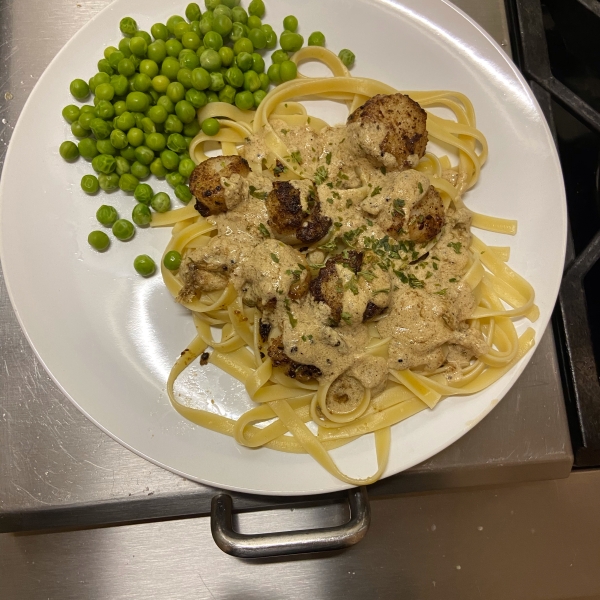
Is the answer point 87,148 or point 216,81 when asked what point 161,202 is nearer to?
point 87,148

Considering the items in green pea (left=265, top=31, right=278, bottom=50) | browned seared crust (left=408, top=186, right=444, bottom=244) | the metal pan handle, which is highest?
green pea (left=265, top=31, right=278, bottom=50)

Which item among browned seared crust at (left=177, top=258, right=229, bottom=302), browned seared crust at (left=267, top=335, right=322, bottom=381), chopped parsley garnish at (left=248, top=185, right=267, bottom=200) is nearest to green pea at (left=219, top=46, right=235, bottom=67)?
chopped parsley garnish at (left=248, top=185, right=267, bottom=200)

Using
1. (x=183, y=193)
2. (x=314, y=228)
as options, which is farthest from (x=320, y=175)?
(x=183, y=193)

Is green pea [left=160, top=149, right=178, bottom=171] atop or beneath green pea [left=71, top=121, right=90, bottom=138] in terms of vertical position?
beneath

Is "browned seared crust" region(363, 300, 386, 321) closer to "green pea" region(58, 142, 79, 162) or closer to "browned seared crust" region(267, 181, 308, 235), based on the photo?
"browned seared crust" region(267, 181, 308, 235)

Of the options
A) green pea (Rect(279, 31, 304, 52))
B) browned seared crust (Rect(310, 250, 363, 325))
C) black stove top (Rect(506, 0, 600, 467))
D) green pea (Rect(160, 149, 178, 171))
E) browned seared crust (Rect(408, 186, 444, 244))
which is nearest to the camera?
browned seared crust (Rect(310, 250, 363, 325))

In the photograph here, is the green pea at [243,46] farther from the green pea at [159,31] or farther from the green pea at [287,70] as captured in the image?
the green pea at [159,31]

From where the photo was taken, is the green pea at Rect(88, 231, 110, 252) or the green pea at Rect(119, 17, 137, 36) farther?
the green pea at Rect(119, 17, 137, 36)
